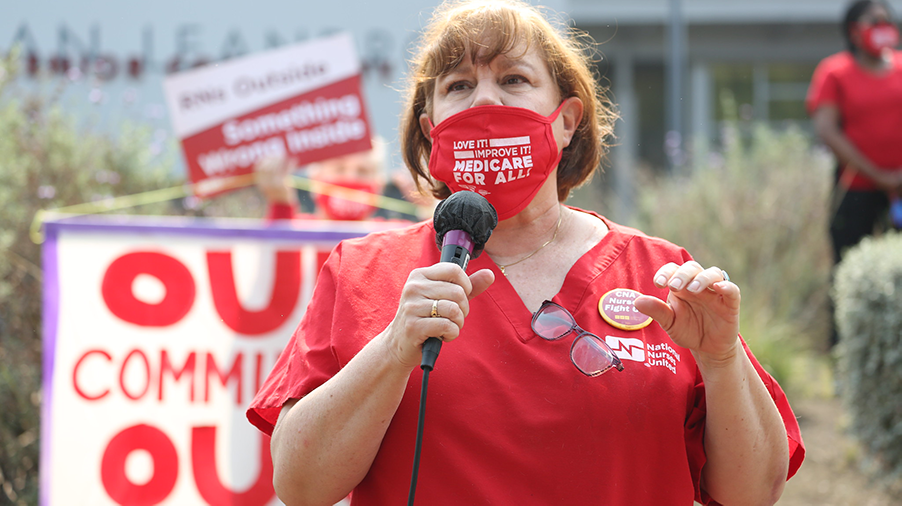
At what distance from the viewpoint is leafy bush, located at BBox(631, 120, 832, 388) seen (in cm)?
579

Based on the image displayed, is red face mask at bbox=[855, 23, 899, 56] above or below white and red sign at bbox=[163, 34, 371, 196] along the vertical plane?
above

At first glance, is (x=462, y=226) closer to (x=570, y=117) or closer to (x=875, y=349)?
(x=570, y=117)

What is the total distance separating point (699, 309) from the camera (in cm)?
153

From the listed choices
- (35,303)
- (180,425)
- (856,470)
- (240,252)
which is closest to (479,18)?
(240,252)

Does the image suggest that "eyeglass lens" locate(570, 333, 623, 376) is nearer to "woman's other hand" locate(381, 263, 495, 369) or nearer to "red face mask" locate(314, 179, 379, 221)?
"woman's other hand" locate(381, 263, 495, 369)

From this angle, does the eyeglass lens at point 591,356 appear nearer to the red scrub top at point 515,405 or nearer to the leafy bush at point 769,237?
the red scrub top at point 515,405

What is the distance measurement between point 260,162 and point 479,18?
2.50 meters

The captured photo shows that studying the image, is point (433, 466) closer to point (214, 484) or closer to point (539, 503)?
point (539, 503)

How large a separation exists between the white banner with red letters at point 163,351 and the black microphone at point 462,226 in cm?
165

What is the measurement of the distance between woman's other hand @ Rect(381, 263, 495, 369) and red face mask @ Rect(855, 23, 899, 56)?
194 inches

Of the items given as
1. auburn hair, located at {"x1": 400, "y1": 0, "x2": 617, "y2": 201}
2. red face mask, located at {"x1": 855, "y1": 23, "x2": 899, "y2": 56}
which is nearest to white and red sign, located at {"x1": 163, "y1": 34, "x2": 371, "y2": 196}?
auburn hair, located at {"x1": 400, "y1": 0, "x2": 617, "y2": 201}

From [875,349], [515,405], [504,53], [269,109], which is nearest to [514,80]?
[504,53]

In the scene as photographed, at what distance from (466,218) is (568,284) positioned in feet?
1.35

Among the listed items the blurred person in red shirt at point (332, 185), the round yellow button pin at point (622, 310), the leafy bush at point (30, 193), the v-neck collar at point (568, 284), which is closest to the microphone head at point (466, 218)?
the v-neck collar at point (568, 284)
